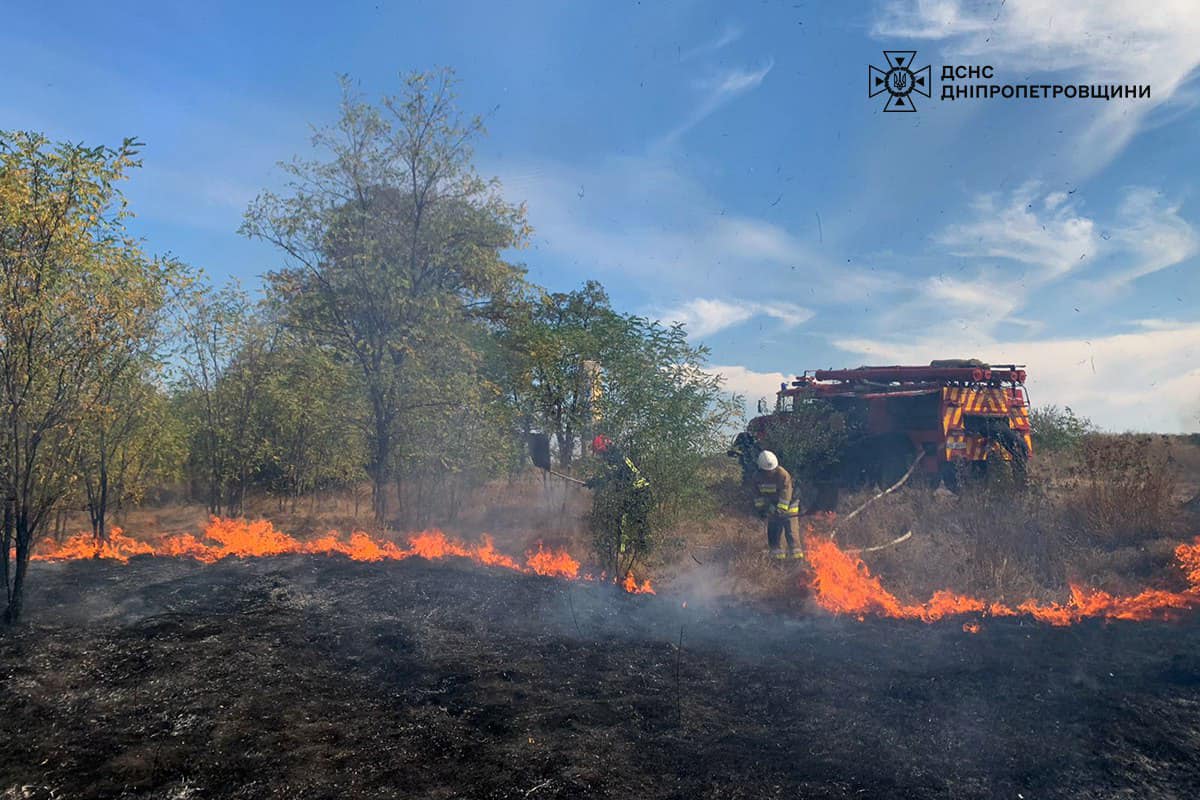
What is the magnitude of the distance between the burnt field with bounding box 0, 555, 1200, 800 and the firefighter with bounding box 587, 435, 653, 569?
1139 millimetres

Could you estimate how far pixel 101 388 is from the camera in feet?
25.8

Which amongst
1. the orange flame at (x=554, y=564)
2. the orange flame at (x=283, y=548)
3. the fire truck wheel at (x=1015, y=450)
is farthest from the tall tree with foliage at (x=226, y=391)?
the fire truck wheel at (x=1015, y=450)

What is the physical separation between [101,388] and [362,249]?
22.9 feet

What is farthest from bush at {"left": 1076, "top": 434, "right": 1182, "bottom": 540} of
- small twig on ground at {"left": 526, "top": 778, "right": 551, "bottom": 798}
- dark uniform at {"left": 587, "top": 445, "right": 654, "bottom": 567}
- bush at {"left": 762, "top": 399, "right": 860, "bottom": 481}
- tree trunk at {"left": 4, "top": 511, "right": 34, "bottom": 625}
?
tree trunk at {"left": 4, "top": 511, "right": 34, "bottom": 625}

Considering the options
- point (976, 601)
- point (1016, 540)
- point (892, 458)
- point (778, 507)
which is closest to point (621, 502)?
point (778, 507)

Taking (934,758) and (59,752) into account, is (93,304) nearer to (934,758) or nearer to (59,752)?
(59,752)

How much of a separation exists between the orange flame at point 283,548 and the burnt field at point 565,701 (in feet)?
8.52

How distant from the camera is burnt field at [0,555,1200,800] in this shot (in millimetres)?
4395

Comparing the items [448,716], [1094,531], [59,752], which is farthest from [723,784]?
[1094,531]

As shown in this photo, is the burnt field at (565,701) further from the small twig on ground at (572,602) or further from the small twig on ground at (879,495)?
the small twig on ground at (879,495)

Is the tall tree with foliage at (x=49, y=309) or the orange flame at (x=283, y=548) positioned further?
the orange flame at (x=283, y=548)

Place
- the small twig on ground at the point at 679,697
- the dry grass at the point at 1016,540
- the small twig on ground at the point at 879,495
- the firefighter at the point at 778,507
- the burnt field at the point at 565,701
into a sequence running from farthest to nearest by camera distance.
Answer: the small twig on ground at the point at 879,495 < the firefighter at the point at 778,507 < the dry grass at the point at 1016,540 < the small twig on ground at the point at 679,697 < the burnt field at the point at 565,701

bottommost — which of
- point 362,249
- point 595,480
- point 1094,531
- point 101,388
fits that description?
point 1094,531

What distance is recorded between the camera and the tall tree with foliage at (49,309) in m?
7.03
